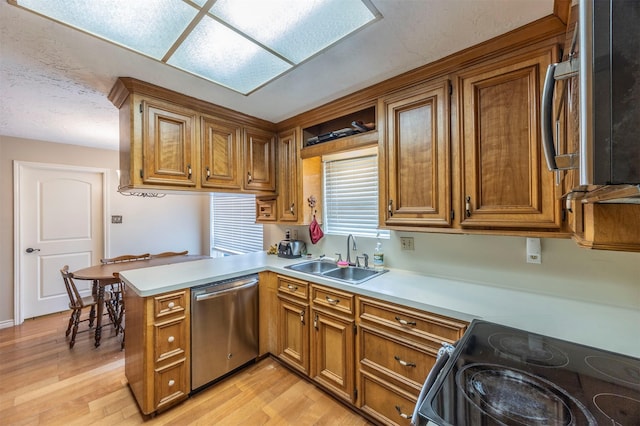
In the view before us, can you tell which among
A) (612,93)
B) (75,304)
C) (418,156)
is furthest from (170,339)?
(612,93)

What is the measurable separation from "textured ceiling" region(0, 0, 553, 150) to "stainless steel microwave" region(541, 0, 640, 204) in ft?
3.36

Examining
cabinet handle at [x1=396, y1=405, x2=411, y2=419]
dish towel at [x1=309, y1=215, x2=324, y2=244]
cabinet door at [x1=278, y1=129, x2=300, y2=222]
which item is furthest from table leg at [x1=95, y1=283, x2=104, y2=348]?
cabinet handle at [x1=396, y1=405, x2=411, y2=419]

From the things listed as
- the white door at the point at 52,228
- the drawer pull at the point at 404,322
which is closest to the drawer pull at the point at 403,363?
the drawer pull at the point at 404,322

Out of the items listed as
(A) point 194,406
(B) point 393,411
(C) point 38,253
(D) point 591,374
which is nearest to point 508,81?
(D) point 591,374

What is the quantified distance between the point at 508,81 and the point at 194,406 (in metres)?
2.88

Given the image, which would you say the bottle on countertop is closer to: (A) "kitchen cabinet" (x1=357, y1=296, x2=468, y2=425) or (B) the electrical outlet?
(B) the electrical outlet

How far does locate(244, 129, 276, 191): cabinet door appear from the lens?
2.56m

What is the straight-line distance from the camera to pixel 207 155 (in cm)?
225

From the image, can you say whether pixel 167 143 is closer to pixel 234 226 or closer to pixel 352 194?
pixel 352 194

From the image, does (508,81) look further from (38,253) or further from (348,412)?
(38,253)

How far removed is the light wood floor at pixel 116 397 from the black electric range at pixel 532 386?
1.16 metres

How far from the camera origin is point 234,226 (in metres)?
4.18

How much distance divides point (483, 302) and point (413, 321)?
0.39m

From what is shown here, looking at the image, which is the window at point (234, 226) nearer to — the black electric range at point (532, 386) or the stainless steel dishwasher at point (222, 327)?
the stainless steel dishwasher at point (222, 327)
